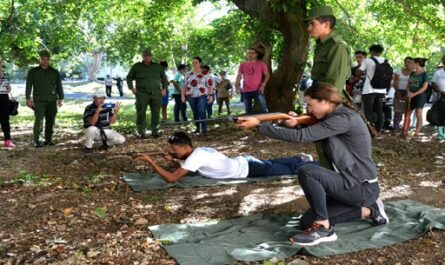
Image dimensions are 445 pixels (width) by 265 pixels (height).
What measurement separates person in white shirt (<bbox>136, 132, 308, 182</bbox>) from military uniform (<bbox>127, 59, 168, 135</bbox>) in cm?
379

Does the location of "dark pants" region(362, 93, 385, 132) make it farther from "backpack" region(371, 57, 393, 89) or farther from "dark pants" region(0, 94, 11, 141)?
A: "dark pants" region(0, 94, 11, 141)

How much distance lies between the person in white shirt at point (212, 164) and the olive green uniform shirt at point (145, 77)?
3.80 m

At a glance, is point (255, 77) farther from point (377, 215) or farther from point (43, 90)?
point (377, 215)

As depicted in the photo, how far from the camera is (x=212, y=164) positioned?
219 inches

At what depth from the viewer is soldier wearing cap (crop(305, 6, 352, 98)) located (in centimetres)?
460

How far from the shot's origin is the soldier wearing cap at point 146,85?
30.3 feet

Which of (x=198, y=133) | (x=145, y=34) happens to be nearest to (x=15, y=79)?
(x=145, y=34)

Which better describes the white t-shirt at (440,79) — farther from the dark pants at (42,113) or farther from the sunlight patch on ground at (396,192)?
the dark pants at (42,113)

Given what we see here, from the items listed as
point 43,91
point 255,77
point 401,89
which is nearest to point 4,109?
point 43,91

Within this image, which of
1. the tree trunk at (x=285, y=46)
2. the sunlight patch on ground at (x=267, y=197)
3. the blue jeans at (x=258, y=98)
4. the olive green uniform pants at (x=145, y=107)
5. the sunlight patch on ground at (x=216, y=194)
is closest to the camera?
the sunlight patch on ground at (x=267, y=197)

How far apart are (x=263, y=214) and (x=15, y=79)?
2192 inches

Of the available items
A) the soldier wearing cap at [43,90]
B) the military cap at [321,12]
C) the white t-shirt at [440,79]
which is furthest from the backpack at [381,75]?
the soldier wearing cap at [43,90]

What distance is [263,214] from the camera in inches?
176

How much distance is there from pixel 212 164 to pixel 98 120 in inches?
119
